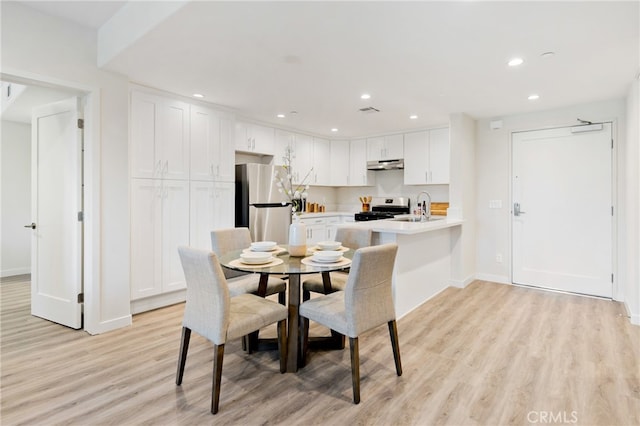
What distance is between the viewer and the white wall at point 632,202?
10.0 ft

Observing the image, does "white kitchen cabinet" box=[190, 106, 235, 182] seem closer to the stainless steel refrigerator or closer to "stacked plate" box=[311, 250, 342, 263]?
the stainless steel refrigerator

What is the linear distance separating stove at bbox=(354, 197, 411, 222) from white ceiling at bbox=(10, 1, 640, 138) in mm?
2117

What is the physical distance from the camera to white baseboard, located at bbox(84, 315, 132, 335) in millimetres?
2889

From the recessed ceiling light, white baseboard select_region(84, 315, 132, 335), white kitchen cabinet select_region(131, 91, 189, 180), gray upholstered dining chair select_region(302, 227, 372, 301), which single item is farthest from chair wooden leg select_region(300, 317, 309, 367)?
the recessed ceiling light

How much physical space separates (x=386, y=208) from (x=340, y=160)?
4.18 ft

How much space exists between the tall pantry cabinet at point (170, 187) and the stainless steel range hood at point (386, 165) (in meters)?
2.77

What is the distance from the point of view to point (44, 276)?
10.5 feet

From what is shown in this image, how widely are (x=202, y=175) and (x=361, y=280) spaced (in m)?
2.66

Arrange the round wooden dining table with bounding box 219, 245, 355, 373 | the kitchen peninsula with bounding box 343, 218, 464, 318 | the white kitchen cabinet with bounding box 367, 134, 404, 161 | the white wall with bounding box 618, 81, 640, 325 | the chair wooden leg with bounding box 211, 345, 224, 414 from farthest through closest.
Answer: the white kitchen cabinet with bounding box 367, 134, 404, 161 < the kitchen peninsula with bounding box 343, 218, 464, 318 < the white wall with bounding box 618, 81, 640, 325 < the round wooden dining table with bounding box 219, 245, 355, 373 < the chair wooden leg with bounding box 211, 345, 224, 414

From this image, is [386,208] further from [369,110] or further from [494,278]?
[369,110]

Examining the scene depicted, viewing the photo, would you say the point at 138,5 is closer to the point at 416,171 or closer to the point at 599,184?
the point at 416,171

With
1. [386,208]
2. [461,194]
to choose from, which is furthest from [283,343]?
[386,208]

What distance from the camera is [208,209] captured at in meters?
3.93

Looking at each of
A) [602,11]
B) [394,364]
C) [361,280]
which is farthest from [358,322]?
[602,11]
